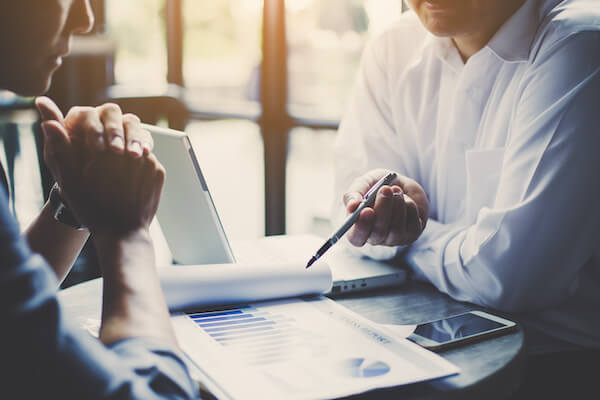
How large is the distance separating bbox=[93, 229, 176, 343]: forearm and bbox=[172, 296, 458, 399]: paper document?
10 centimetres

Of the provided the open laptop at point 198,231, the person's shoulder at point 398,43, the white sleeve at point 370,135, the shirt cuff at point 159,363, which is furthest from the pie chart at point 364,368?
the person's shoulder at point 398,43

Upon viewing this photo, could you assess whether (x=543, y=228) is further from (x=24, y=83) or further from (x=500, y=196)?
(x=24, y=83)

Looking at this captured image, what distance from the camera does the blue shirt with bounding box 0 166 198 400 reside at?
0.56 metres

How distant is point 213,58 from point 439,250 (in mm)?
4065

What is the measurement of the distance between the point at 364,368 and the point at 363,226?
39cm

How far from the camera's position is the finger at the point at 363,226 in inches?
43.3

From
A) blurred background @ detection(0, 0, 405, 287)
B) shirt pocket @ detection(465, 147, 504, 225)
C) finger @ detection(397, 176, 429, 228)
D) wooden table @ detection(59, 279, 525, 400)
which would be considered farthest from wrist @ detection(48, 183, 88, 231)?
blurred background @ detection(0, 0, 405, 287)

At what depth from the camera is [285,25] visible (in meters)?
4.11

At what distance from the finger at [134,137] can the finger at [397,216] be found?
1.63 feet

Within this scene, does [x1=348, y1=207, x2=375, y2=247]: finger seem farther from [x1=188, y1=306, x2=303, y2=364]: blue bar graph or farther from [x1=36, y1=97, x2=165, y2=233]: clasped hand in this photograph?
[x1=36, y1=97, x2=165, y2=233]: clasped hand

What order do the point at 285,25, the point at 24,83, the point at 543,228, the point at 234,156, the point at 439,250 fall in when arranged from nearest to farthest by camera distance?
the point at 24,83
the point at 543,228
the point at 439,250
the point at 285,25
the point at 234,156

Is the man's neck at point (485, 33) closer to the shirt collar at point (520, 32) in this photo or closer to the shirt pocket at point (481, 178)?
the shirt collar at point (520, 32)

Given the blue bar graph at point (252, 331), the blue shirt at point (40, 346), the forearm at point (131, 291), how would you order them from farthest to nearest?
1. the blue bar graph at point (252, 331)
2. the forearm at point (131, 291)
3. the blue shirt at point (40, 346)

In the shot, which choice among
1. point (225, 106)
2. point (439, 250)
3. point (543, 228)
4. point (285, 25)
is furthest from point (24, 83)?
point (225, 106)
